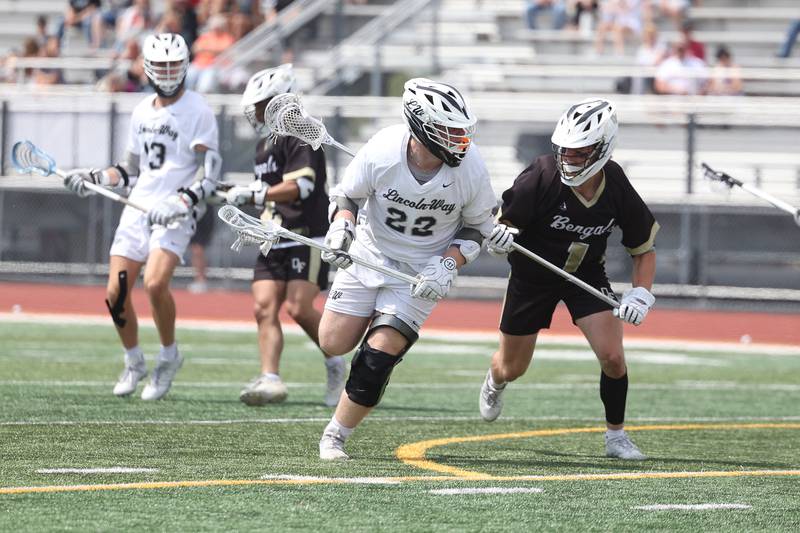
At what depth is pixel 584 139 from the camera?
699 centimetres

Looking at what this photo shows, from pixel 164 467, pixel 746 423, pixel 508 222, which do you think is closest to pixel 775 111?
pixel 746 423

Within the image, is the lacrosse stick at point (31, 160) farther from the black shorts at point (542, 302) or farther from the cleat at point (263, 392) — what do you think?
the black shorts at point (542, 302)

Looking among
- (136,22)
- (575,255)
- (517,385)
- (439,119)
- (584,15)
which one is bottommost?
(517,385)

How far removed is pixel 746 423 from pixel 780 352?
20.5 feet

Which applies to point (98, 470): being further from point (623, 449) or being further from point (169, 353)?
point (169, 353)

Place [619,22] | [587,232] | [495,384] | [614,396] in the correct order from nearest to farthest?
[587,232]
[614,396]
[495,384]
[619,22]

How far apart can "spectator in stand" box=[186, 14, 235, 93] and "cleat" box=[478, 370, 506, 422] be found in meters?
13.7

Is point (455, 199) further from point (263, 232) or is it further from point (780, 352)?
point (780, 352)

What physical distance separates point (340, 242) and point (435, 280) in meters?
0.44

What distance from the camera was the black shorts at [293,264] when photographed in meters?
9.51

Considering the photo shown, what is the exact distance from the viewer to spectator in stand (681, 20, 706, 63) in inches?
805

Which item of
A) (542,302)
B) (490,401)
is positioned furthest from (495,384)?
(542,302)

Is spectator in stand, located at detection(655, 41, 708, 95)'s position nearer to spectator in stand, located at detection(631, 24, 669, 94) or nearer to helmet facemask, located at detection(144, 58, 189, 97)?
spectator in stand, located at detection(631, 24, 669, 94)

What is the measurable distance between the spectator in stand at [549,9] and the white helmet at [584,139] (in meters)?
15.3
